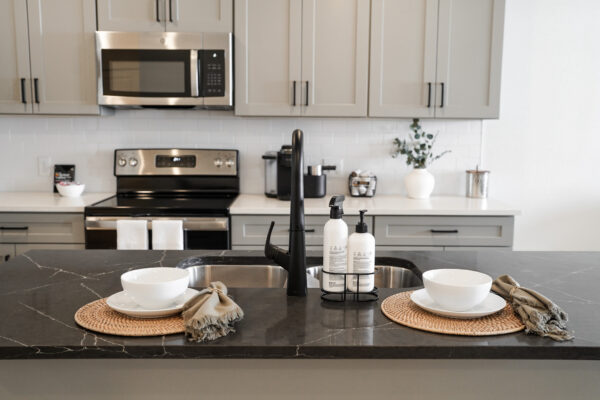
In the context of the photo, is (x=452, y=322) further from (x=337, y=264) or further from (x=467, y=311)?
(x=337, y=264)

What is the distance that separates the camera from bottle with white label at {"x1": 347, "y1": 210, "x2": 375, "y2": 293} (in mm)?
1489

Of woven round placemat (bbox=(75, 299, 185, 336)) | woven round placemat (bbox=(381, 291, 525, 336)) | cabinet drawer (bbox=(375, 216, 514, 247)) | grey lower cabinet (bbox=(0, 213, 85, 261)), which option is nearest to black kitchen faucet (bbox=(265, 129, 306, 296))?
woven round placemat (bbox=(381, 291, 525, 336))

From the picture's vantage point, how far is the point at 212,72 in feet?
11.0

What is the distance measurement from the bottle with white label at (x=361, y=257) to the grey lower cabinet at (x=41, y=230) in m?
2.20

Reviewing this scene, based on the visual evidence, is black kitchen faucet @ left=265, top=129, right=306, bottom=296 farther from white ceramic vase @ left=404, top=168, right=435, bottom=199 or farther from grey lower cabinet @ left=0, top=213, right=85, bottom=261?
white ceramic vase @ left=404, top=168, right=435, bottom=199

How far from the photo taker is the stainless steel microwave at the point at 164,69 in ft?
11.0

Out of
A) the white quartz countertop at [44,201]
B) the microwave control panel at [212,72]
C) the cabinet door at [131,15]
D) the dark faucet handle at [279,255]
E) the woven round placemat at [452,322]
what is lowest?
the woven round placemat at [452,322]

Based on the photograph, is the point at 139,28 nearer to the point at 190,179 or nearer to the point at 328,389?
the point at 190,179

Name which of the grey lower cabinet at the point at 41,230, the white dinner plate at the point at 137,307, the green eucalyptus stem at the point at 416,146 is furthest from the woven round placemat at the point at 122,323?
the green eucalyptus stem at the point at 416,146

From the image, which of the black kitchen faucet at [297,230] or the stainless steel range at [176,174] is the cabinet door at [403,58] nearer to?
the stainless steel range at [176,174]

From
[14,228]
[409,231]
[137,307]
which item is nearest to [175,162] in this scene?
[14,228]

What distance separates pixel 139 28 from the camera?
3383 millimetres

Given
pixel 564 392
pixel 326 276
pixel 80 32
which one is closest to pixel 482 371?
pixel 564 392

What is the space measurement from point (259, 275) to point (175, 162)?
6.33ft
